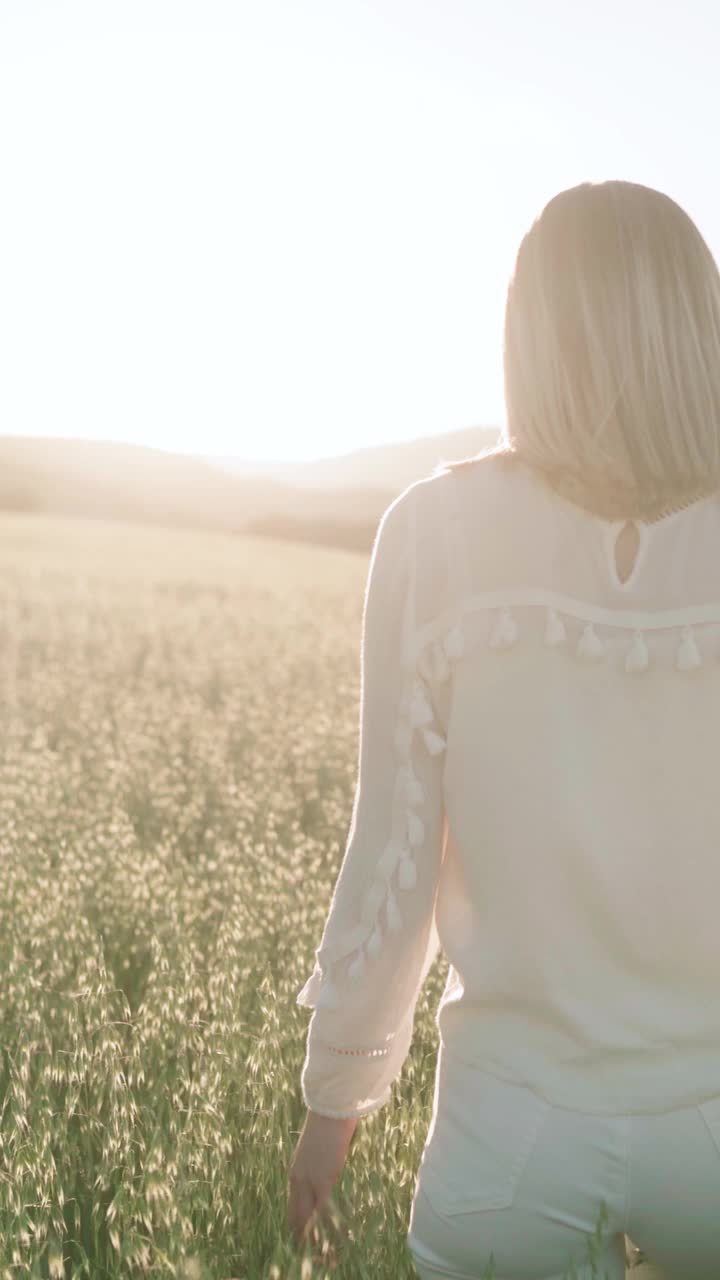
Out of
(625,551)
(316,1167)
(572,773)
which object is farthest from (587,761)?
(316,1167)

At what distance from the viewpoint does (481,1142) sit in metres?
1.45

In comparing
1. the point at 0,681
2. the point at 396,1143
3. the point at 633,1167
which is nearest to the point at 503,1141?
the point at 633,1167

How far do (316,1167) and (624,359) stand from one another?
106 centimetres

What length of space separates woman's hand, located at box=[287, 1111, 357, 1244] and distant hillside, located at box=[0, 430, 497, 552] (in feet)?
126

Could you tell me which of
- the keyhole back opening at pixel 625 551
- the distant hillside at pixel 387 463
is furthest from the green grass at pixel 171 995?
the distant hillside at pixel 387 463

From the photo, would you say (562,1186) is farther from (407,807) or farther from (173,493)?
(173,493)

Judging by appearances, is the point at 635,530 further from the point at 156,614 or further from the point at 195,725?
the point at 156,614

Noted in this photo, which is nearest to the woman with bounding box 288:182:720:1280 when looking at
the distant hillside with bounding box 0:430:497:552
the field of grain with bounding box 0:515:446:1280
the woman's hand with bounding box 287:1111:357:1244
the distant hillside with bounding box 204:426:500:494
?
the woman's hand with bounding box 287:1111:357:1244

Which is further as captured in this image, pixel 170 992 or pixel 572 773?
pixel 170 992

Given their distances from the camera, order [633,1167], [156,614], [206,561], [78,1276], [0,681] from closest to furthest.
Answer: [633,1167] < [78,1276] < [0,681] < [156,614] < [206,561]

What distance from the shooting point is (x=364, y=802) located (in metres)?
1.63

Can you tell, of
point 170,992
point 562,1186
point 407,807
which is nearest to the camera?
point 562,1186

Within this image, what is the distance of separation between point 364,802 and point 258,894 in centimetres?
208

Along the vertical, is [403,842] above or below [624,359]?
below
